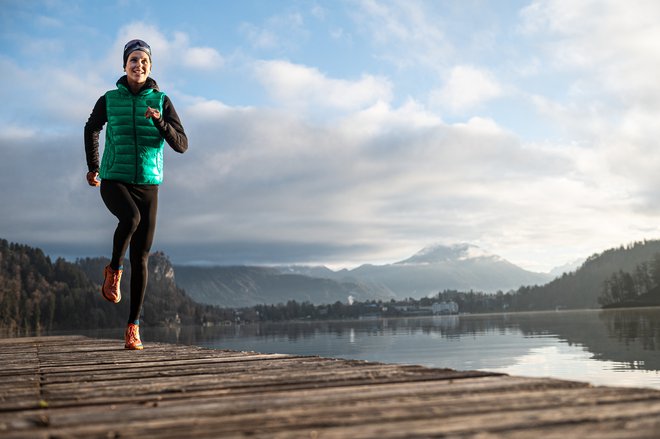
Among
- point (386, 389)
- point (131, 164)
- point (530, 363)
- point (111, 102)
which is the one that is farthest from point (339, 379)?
point (530, 363)

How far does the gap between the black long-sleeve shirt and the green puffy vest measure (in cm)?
19

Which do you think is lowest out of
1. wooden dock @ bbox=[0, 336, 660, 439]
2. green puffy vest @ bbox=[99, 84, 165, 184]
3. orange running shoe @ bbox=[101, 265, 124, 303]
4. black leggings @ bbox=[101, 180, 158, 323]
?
wooden dock @ bbox=[0, 336, 660, 439]

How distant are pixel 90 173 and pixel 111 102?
1.28m

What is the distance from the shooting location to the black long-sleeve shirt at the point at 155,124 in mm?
10078

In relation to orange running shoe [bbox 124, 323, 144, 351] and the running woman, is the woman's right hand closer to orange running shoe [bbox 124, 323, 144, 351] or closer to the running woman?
the running woman

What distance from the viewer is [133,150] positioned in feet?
32.6

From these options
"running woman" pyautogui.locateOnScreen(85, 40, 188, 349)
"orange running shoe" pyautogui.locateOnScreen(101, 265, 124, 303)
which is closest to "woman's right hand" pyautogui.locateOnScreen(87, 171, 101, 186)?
"running woman" pyautogui.locateOnScreen(85, 40, 188, 349)

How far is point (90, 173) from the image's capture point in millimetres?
10492

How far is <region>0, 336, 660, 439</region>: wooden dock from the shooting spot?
9.94 feet

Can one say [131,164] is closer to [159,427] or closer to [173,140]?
[173,140]

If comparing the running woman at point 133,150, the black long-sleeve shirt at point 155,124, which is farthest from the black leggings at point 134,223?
the black long-sleeve shirt at point 155,124

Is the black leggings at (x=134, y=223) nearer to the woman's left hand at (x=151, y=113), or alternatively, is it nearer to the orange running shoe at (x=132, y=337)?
the orange running shoe at (x=132, y=337)

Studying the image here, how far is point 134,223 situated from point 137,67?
2473mm

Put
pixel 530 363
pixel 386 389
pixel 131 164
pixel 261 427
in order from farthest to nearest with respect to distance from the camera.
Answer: pixel 530 363 < pixel 131 164 < pixel 386 389 < pixel 261 427
